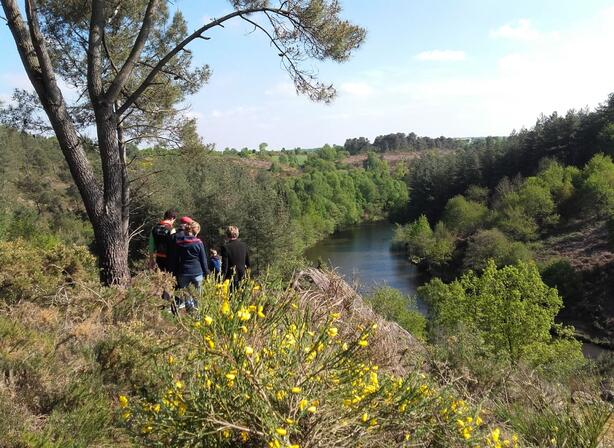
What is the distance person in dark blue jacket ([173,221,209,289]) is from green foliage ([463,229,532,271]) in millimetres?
35023

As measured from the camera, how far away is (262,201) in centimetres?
3188

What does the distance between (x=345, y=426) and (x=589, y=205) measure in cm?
5038

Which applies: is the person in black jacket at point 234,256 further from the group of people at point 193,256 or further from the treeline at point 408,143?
the treeline at point 408,143

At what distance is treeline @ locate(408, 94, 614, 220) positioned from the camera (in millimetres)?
53312

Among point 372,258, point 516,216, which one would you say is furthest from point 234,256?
point 372,258

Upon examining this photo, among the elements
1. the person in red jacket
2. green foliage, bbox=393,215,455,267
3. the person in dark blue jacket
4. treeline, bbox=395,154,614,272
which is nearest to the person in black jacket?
the person in dark blue jacket

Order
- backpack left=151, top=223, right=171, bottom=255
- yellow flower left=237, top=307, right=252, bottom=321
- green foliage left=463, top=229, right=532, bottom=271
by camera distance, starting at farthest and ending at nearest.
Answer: green foliage left=463, top=229, right=532, bottom=271 → backpack left=151, top=223, right=171, bottom=255 → yellow flower left=237, top=307, right=252, bottom=321

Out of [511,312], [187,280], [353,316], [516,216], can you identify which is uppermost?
[353,316]

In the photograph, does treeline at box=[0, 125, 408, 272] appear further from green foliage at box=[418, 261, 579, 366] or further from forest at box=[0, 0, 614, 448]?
green foliage at box=[418, 261, 579, 366]

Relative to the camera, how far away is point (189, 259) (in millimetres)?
5871

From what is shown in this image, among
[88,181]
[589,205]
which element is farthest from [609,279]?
[88,181]

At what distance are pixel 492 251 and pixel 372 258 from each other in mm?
13602

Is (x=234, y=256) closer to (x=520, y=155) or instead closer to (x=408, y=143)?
(x=520, y=155)

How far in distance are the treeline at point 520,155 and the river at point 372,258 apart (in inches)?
348
